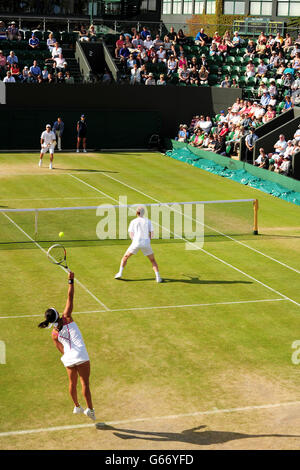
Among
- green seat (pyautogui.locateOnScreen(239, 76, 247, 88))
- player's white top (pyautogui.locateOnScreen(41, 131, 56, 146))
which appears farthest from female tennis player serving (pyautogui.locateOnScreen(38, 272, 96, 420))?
green seat (pyautogui.locateOnScreen(239, 76, 247, 88))

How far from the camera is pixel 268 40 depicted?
4838 centimetres

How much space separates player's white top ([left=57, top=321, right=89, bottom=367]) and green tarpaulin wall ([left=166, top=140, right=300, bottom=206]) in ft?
65.4

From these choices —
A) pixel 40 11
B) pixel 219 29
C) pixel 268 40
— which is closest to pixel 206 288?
pixel 268 40

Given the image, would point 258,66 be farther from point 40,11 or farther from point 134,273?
point 134,273

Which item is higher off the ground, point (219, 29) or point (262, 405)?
point (219, 29)

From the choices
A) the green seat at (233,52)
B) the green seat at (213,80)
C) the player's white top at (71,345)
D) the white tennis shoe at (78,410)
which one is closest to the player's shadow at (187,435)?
the white tennis shoe at (78,410)

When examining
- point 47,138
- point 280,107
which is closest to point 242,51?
point 280,107

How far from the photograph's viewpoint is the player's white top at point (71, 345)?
471 inches

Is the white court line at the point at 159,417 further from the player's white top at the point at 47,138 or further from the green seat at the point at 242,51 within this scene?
the green seat at the point at 242,51

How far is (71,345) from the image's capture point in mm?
12047

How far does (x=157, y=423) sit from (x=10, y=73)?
3423 centimetres

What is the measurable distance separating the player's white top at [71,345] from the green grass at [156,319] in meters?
1.15
